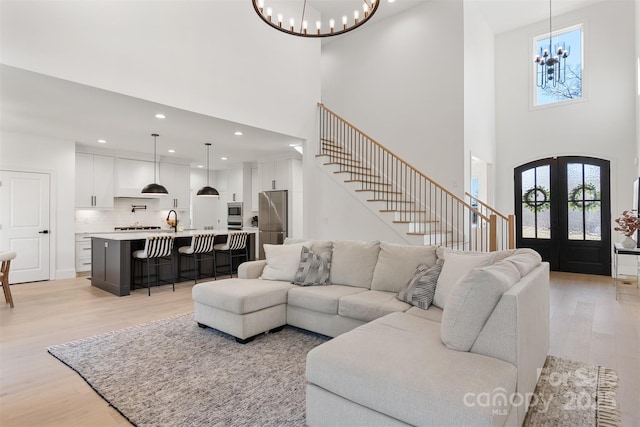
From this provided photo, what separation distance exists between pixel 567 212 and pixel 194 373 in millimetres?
7775

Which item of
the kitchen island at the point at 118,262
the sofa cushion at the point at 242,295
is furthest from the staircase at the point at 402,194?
the kitchen island at the point at 118,262

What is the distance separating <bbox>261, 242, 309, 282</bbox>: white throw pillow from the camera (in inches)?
150

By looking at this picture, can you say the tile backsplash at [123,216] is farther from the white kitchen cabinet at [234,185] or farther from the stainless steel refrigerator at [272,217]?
the stainless steel refrigerator at [272,217]

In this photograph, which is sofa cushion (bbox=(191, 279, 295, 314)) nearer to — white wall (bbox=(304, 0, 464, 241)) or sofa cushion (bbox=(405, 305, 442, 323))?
sofa cushion (bbox=(405, 305, 442, 323))

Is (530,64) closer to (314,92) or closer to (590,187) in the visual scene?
(590,187)

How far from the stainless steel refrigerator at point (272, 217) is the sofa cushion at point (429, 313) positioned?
5.89 metres

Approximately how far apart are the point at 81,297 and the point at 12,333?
1.60m

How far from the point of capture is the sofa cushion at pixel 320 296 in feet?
10.4

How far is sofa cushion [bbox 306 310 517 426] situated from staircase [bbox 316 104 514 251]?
3702 mm

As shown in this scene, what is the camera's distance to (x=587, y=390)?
2357 mm

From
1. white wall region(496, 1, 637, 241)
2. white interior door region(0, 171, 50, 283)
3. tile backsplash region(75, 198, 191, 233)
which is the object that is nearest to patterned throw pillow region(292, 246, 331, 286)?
white interior door region(0, 171, 50, 283)

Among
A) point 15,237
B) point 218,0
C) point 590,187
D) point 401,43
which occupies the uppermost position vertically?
point 401,43

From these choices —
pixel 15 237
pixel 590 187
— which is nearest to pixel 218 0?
pixel 15 237

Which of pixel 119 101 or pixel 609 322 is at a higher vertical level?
pixel 119 101
